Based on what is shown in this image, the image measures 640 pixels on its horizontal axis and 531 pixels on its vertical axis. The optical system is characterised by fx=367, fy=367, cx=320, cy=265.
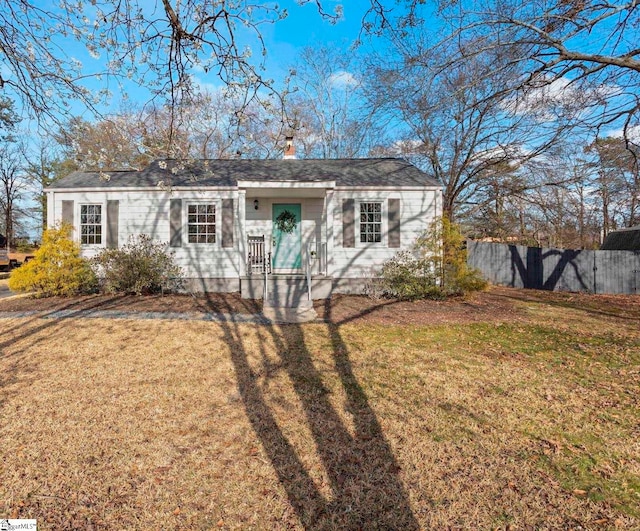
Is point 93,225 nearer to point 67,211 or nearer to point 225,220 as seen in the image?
point 67,211

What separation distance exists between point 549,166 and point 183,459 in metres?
18.4

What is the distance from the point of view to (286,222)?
11.6 m

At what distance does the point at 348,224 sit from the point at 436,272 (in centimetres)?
293

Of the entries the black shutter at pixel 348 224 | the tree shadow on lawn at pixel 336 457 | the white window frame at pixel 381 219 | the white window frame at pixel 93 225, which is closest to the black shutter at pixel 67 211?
the white window frame at pixel 93 225

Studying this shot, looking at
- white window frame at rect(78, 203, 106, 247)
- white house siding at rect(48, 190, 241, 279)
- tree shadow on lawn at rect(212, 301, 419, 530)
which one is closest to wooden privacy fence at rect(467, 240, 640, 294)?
white house siding at rect(48, 190, 241, 279)

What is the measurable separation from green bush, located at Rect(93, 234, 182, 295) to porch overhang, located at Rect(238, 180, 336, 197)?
10.1ft

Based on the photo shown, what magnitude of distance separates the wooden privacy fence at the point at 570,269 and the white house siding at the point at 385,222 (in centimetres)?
328

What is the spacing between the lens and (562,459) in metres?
2.86

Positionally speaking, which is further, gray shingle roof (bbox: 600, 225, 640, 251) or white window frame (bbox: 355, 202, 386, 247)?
gray shingle roof (bbox: 600, 225, 640, 251)

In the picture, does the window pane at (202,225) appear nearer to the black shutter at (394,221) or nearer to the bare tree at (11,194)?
the black shutter at (394,221)

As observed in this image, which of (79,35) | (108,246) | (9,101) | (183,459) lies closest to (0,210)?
(108,246)

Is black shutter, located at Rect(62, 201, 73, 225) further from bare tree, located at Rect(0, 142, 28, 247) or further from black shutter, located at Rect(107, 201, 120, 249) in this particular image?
bare tree, located at Rect(0, 142, 28, 247)

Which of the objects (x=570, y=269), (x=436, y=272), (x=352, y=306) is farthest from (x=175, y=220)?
(x=570, y=269)

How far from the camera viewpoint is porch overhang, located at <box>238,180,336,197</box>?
9.95 m
